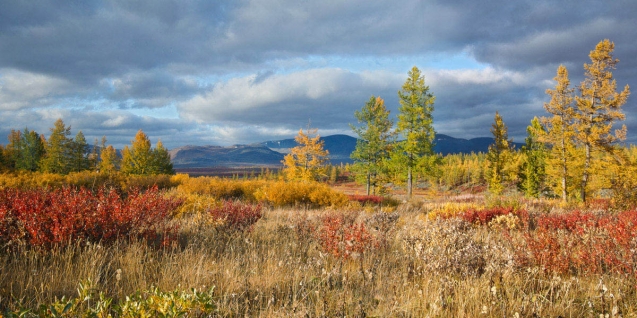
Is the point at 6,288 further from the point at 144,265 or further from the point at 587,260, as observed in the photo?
the point at 587,260

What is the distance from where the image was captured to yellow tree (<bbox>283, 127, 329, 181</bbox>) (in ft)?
102

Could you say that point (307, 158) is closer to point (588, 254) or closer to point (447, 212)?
point (447, 212)

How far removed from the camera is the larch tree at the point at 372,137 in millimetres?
28469

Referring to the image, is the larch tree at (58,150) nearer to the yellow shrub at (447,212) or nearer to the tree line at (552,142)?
the tree line at (552,142)

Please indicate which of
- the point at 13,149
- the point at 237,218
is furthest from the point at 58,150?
the point at 237,218

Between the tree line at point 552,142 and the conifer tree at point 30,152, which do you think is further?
the conifer tree at point 30,152

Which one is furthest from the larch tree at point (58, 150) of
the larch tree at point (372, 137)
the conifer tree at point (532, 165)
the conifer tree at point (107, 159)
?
the conifer tree at point (532, 165)

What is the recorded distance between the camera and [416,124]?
2550 cm

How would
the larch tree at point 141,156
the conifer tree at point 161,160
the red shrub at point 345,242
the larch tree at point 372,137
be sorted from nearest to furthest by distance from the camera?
the red shrub at point 345,242
the larch tree at point 372,137
the larch tree at point 141,156
the conifer tree at point 161,160

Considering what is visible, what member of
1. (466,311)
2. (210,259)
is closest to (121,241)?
(210,259)

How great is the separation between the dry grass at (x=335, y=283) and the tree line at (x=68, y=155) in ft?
129

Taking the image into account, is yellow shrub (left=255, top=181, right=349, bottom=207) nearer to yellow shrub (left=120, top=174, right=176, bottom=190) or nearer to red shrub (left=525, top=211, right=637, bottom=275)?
yellow shrub (left=120, top=174, right=176, bottom=190)

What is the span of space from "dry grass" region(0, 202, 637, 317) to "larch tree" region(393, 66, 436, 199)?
2091 centimetres

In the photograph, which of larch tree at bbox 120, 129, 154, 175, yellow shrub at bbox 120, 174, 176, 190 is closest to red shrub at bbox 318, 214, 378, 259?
yellow shrub at bbox 120, 174, 176, 190
